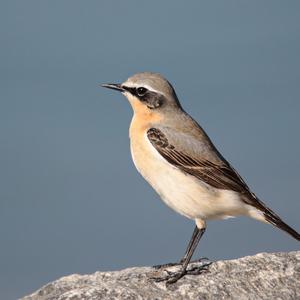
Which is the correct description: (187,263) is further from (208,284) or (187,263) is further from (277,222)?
(277,222)

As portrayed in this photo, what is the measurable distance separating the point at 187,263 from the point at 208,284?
0.89 metres

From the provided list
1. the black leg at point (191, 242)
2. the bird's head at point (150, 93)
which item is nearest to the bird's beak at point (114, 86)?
the bird's head at point (150, 93)

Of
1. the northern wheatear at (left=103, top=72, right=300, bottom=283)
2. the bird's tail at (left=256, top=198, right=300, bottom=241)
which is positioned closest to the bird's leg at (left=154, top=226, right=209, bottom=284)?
the northern wheatear at (left=103, top=72, right=300, bottom=283)

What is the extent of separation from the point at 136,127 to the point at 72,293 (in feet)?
9.13

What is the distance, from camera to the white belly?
882cm

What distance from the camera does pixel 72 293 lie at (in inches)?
294

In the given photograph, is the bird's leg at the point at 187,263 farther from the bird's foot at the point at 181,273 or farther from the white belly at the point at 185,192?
the white belly at the point at 185,192

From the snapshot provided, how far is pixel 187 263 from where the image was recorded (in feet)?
28.8

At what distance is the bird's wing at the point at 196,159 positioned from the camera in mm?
8977

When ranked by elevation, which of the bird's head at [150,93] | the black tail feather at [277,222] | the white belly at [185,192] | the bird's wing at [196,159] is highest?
the bird's head at [150,93]

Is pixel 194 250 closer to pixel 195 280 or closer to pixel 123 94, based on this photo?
pixel 195 280

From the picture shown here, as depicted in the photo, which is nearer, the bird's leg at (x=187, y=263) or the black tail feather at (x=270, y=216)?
the bird's leg at (x=187, y=263)

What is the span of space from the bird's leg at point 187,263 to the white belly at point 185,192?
1.39ft

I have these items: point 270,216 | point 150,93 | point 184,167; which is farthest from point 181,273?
point 150,93
